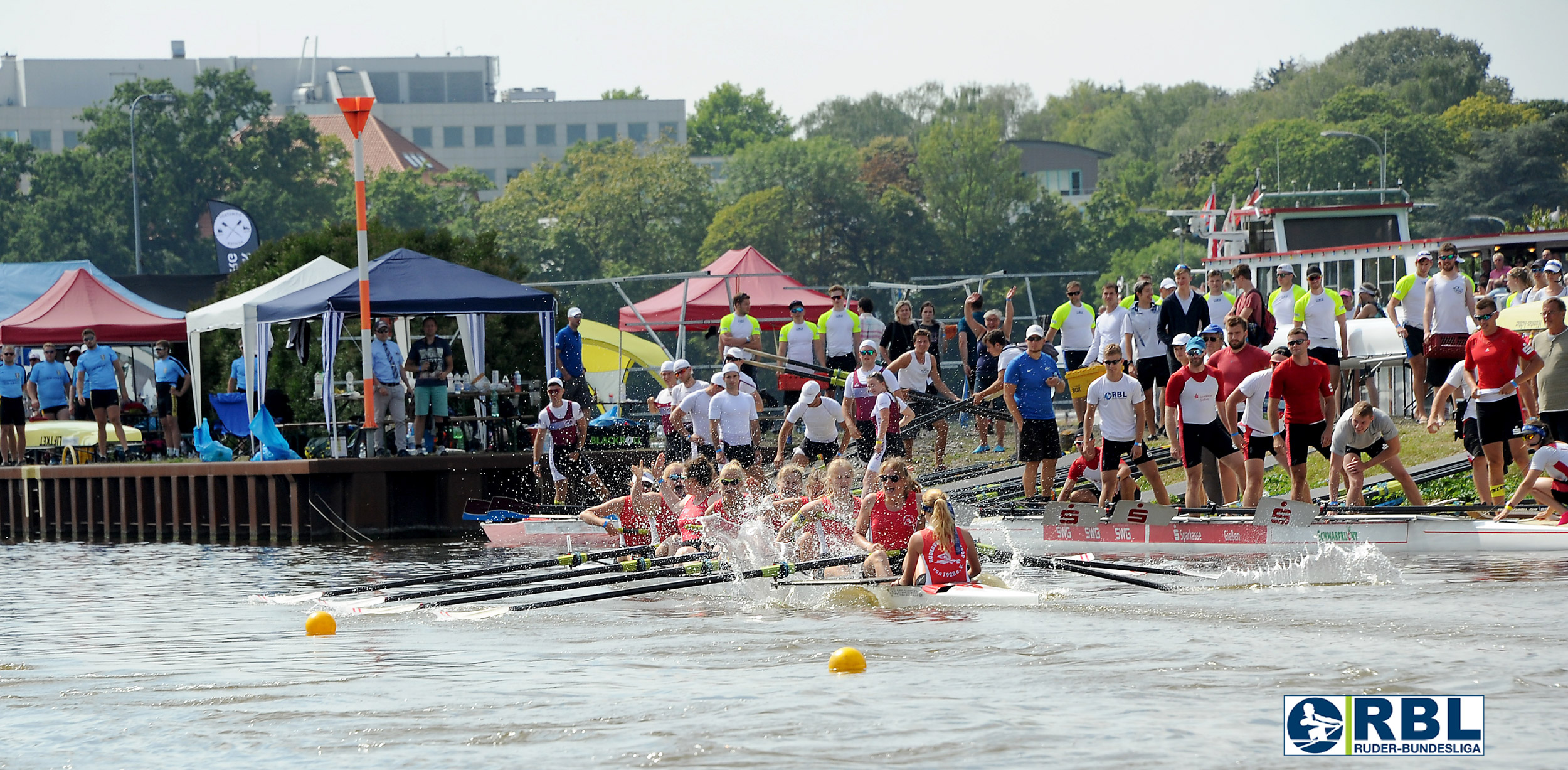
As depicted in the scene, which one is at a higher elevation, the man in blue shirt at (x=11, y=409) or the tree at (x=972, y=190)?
the tree at (x=972, y=190)

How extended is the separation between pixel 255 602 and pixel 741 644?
517 centimetres

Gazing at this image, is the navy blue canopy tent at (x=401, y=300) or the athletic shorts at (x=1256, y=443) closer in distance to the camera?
the athletic shorts at (x=1256, y=443)

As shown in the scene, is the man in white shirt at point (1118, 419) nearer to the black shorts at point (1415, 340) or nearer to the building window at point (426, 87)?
the black shorts at point (1415, 340)

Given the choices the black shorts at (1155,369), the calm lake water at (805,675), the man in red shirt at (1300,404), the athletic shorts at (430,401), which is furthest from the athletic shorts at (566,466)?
the man in red shirt at (1300,404)

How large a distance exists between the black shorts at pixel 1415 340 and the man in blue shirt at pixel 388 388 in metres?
11.6

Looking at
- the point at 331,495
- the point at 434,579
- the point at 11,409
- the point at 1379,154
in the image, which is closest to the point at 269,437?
the point at 331,495

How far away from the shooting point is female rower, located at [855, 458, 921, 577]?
505 inches

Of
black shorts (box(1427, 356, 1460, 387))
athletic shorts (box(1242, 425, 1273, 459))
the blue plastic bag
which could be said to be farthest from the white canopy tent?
black shorts (box(1427, 356, 1460, 387))

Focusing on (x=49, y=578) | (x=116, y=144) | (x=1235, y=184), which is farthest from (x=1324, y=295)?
(x=1235, y=184)

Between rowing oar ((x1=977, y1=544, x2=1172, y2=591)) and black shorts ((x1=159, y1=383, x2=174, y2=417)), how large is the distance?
15.7 meters

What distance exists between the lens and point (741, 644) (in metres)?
11.2

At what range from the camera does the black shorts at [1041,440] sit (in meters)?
17.1

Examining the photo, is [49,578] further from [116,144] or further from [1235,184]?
[1235,184]

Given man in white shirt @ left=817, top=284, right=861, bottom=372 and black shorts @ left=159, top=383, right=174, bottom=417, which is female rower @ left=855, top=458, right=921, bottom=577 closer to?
man in white shirt @ left=817, top=284, right=861, bottom=372
